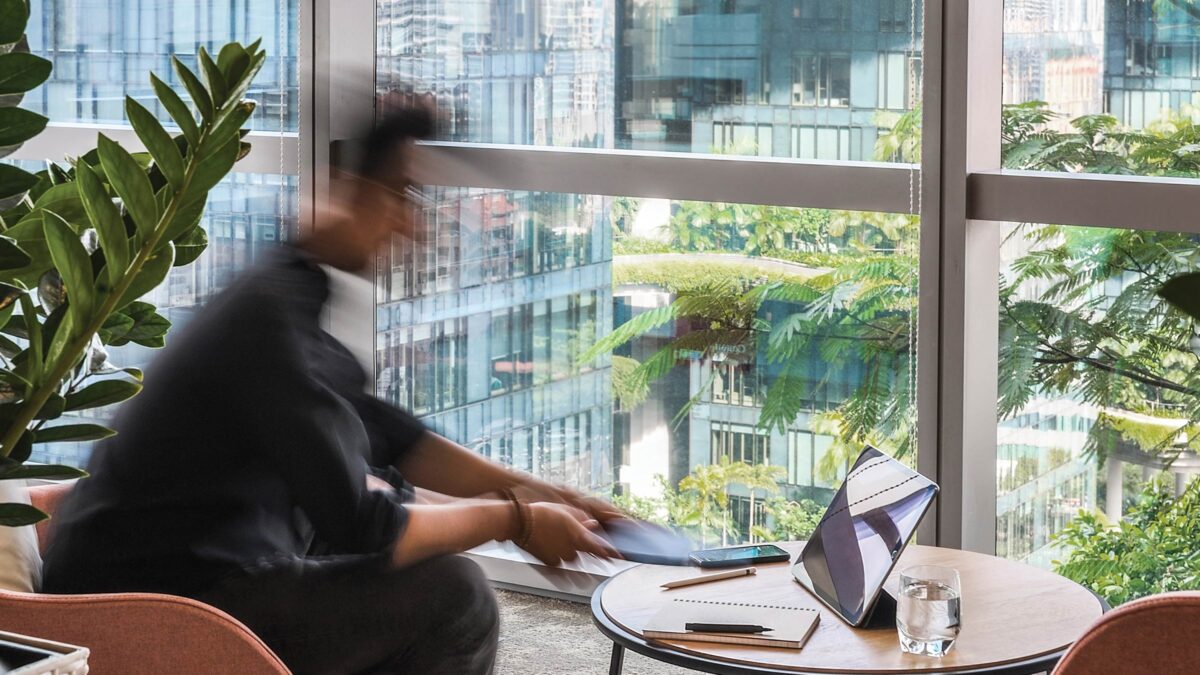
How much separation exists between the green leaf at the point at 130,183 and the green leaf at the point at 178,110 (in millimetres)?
27

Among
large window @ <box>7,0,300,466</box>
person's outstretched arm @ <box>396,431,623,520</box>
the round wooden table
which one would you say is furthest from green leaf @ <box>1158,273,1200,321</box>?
large window @ <box>7,0,300,466</box>

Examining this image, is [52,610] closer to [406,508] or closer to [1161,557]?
[406,508]

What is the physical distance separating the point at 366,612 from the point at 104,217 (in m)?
1.61

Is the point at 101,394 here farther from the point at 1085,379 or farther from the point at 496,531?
the point at 1085,379

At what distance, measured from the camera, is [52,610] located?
173 centimetres

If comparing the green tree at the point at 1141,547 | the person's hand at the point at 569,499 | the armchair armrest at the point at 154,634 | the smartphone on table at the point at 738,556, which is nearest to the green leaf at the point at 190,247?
the armchair armrest at the point at 154,634

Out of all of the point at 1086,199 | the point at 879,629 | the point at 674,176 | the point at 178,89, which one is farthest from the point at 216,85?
the point at 178,89

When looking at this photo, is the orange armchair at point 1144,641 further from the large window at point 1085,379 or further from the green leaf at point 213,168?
the large window at point 1085,379

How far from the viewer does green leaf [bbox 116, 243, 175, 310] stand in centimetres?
61

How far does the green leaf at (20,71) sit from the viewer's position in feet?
1.90

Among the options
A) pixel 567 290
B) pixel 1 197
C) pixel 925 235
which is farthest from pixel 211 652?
pixel 567 290

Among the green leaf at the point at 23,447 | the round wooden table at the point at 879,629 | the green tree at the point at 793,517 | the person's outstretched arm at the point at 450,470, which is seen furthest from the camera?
the green tree at the point at 793,517

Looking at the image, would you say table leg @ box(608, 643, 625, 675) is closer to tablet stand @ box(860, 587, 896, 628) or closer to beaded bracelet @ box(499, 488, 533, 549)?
beaded bracelet @ box(499, 488, 533, 549)

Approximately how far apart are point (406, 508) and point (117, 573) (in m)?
0.48
